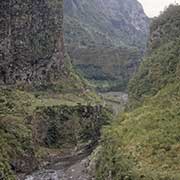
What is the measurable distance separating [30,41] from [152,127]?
46.0m

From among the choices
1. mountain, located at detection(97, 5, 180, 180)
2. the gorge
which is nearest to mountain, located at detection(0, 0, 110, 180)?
the gorge

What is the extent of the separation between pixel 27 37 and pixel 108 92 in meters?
45.1

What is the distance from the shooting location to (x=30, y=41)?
98188 millimetres

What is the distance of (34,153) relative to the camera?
3078 inches

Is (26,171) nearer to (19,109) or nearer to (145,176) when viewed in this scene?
(19,109)

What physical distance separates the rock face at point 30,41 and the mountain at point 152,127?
19396 millimetres

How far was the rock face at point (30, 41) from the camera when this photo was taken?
9419 cm

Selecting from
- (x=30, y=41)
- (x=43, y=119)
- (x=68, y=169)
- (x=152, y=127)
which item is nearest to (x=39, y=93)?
(x=30, y=41)

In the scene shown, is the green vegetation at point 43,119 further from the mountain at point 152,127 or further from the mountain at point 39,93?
the mountain at point 152,127

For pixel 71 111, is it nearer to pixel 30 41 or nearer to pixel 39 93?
pixel 39 93

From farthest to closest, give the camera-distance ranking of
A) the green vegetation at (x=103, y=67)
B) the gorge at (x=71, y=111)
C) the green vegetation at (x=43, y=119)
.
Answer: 1. the green vegetation at (x=103, y=67)
2. the green vegetation at (x=43, y=119)
3. the gorge at (x=71, y=111)

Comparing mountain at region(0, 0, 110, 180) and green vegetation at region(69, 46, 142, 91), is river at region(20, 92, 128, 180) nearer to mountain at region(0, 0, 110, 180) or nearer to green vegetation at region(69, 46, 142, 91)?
mountain at region(0, 0, 110, 180)

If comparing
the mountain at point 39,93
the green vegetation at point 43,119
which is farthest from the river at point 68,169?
the green vegetation at point 43,119

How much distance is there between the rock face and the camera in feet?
309
